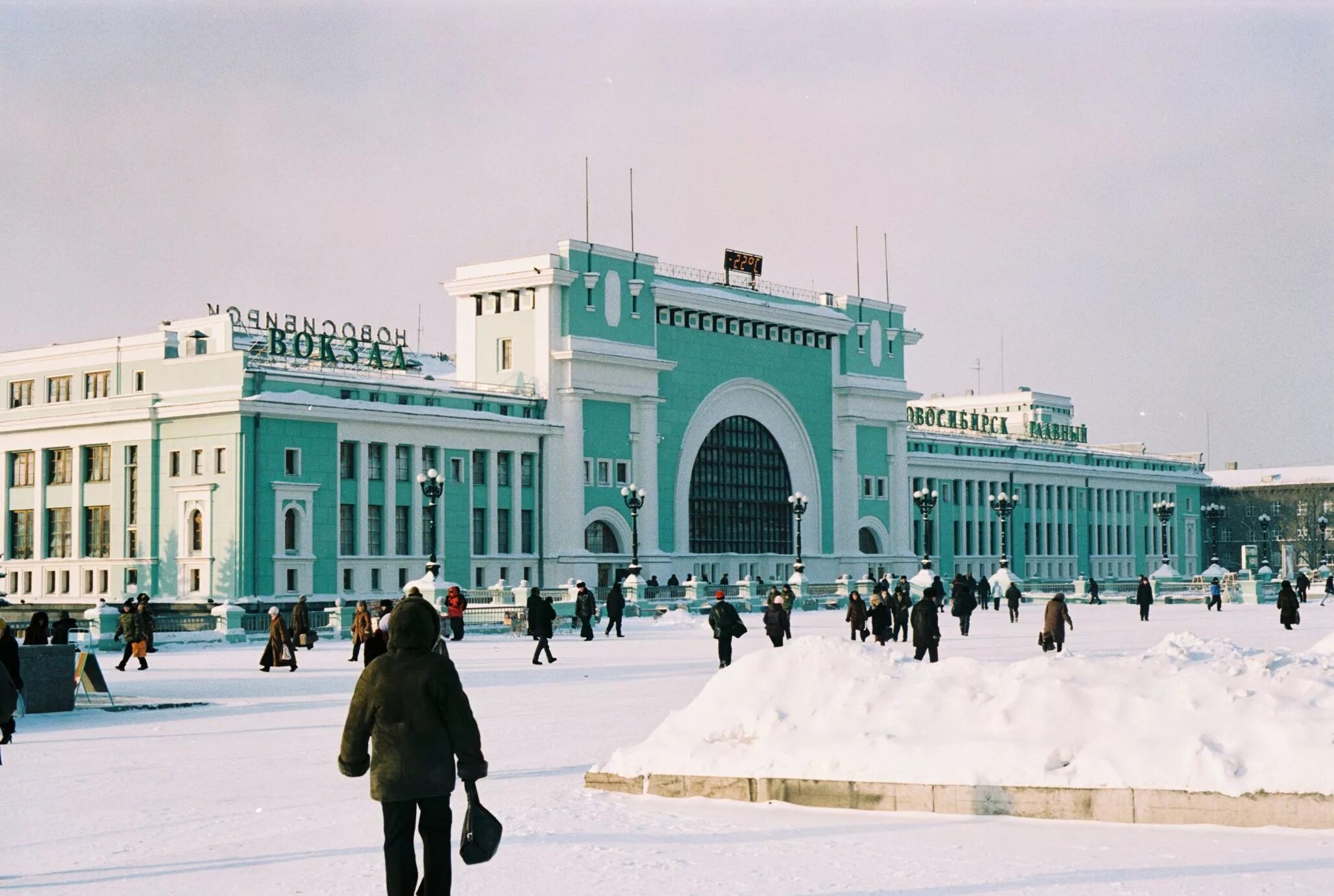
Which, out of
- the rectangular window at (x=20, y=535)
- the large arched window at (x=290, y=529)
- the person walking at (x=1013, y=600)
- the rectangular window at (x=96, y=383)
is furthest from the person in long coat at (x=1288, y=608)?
the rectangular window at (x=96, y=383)

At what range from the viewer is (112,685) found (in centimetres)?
2959

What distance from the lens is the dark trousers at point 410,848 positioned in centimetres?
894

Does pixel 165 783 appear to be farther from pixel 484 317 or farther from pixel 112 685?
pixel 484 317

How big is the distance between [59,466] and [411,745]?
221ft

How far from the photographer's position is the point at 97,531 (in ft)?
230

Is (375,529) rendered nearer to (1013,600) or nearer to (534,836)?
(1013,600)

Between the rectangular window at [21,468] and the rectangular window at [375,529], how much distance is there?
1482cm

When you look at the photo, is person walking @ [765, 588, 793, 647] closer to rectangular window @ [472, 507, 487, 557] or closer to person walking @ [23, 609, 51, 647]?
person walking @ [23, 609, 51, 647]

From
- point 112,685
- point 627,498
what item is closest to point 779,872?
point 112,685

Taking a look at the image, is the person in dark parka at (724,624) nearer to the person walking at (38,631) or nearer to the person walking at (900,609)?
the person walking at (900,609)

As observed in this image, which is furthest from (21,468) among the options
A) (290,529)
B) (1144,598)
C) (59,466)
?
(1144,598)

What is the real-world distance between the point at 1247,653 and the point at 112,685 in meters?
18.9

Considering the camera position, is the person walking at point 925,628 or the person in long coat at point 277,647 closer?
the person walking at point 925,628

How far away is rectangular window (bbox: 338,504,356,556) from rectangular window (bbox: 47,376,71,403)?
1775 cm
